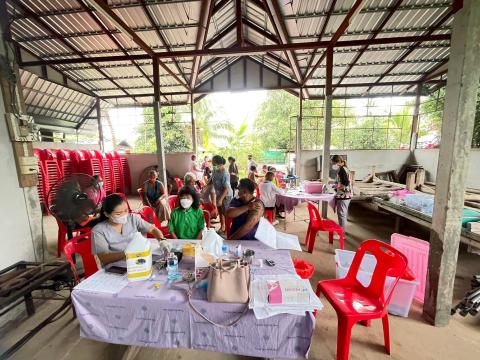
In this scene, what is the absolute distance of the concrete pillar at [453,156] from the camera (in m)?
2.00

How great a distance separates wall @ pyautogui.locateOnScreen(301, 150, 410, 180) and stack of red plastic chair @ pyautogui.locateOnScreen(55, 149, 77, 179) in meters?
9.26

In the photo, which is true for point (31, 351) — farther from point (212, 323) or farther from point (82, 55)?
point (82, 55)

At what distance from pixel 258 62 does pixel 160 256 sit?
1059cm

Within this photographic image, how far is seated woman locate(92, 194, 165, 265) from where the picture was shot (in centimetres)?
198

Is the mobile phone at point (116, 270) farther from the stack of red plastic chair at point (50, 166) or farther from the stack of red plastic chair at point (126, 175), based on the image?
the stack of red plastic chair at point (126, 175)

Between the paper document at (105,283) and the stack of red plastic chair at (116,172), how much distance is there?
848 cm

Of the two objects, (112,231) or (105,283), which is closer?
(105,283)

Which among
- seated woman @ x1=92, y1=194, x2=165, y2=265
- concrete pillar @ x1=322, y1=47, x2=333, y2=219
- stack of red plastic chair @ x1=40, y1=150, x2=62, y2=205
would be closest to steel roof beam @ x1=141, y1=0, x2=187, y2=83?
concrete pillar @ x1=322, y1=47, x2=333, y2=219

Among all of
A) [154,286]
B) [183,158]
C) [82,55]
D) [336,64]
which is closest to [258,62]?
[336,64]

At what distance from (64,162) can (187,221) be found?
6867 mm

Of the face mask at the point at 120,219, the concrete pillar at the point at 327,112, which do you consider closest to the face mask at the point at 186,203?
the face mask at the point at 120,219

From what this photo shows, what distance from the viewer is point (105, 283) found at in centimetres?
162

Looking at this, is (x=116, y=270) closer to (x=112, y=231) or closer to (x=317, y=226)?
(x=112, y=231)

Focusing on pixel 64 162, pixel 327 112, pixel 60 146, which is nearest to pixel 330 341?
pixel 327 112
